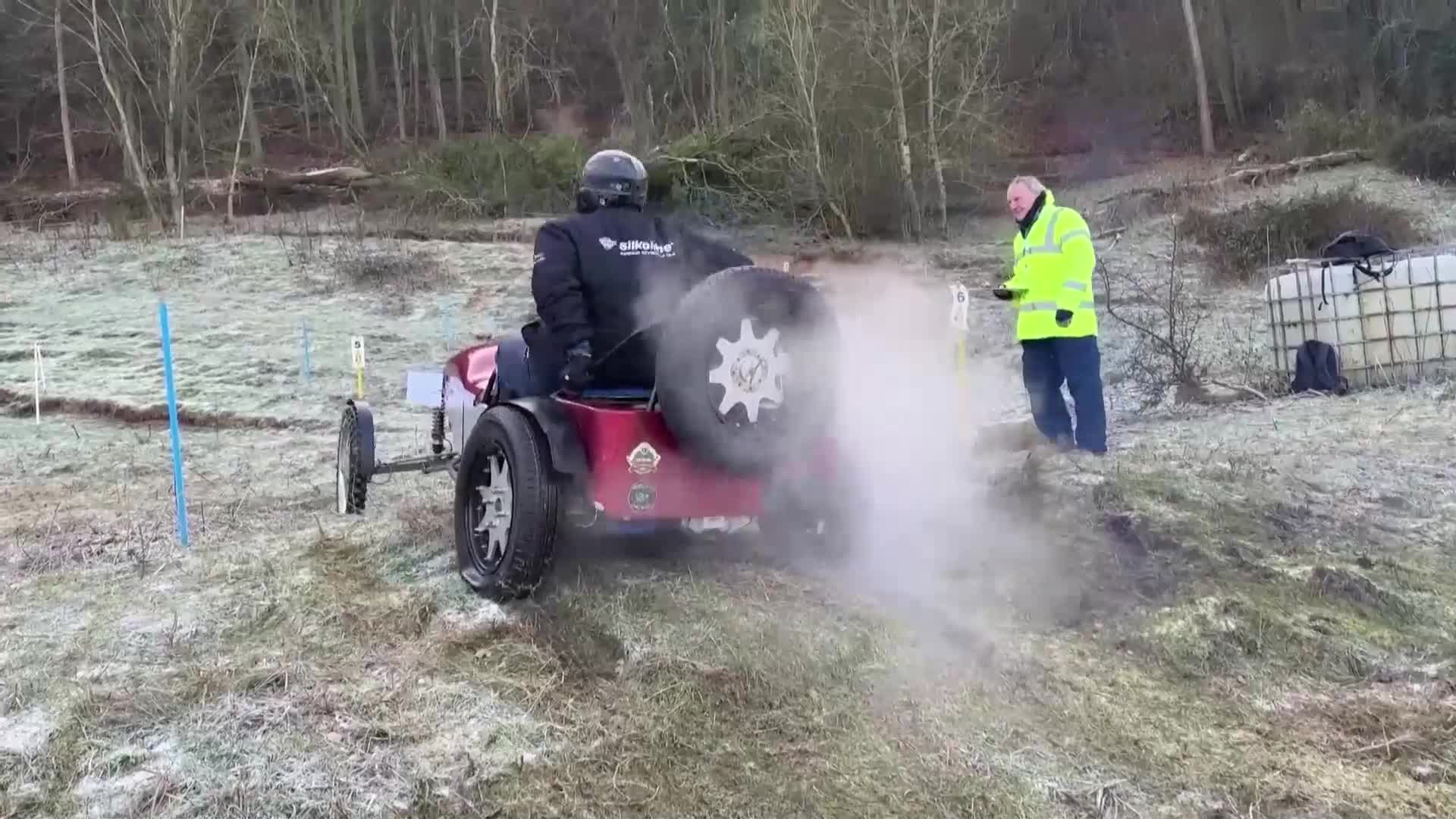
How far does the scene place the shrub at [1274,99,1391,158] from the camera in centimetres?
2492

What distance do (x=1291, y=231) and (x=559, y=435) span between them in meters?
13.4

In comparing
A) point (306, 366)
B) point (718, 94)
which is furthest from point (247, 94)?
point (306, 366)

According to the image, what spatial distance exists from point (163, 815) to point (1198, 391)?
24.8 ft

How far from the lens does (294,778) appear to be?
3.11 meters

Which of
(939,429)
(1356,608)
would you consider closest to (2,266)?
(939,429)

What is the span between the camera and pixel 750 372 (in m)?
4.21

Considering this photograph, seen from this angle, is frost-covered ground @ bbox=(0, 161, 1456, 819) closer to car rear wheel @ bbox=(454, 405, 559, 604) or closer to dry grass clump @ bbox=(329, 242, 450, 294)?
car rear wheel @ bbox=(454, 405, 559, 604)

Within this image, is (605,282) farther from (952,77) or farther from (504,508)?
(952,77)

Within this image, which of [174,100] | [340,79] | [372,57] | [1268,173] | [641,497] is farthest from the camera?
[372,57]

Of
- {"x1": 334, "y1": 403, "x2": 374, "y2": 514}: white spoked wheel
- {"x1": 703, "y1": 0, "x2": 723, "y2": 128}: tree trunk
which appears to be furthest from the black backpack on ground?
{"x1": 703, "y1": 0, "x2": 723, "y2": 128}: tree trunk

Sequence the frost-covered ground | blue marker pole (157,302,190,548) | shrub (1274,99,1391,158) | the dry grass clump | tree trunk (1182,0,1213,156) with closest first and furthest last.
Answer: the frost-covered ground
blue marker pole (157,302,190,548)
the dry grass clump
shrub (1274,99,1391,158)
tree trunk (1182,0,1213,156)

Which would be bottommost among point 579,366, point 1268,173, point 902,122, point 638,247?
point 579,366

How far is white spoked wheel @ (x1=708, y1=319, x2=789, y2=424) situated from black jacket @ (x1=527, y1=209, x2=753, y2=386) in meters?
0.44

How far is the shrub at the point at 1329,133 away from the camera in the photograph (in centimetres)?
2492
